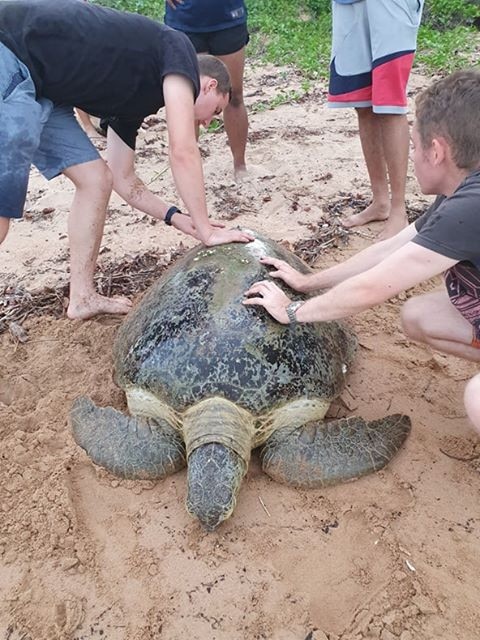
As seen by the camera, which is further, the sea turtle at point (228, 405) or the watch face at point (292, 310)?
the watch face at point (292, 310)

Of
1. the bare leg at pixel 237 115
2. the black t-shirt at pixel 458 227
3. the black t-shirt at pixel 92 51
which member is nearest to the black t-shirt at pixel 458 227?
the black t-shirt at pixel 458 227

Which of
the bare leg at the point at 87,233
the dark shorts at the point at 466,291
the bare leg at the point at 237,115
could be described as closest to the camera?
the dark shorts at the point at 466,291

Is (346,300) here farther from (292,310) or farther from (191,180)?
(191,180)

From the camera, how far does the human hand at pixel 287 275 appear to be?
221 centimetres

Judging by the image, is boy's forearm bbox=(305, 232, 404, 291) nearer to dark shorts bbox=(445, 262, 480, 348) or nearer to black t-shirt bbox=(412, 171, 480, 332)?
dark shorts bbox=(445, 262, 480, 348)

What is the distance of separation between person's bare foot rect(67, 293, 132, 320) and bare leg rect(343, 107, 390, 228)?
1.48m

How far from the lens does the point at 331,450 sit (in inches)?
75.8

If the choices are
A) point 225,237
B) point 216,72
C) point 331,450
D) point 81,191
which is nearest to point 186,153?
Result: point 225,237

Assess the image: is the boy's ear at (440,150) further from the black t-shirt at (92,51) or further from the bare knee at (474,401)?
the black t-shirt at (92,51)

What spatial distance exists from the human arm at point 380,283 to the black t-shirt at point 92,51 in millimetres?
1074

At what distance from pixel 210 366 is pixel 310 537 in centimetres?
63

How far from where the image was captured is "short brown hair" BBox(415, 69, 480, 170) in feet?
5.17

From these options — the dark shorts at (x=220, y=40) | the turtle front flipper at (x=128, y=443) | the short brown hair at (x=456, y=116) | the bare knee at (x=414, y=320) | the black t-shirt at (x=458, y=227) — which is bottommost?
the turtle front flipper at (x=128, y=443)

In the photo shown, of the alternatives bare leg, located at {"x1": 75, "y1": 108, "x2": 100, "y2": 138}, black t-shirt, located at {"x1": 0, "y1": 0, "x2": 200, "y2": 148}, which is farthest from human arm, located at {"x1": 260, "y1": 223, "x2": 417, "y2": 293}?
bare leg, located at {"x1": 75, "y1": 108, "x2": 100, "y2": 138}
